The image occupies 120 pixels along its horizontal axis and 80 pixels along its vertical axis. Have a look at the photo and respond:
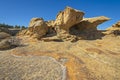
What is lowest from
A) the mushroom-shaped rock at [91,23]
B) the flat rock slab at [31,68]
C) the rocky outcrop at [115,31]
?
the flat rock slab at [31,68]

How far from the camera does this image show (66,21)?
75.3ft

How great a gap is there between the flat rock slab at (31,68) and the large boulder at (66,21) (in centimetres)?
782

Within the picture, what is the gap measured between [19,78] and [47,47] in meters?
7.49

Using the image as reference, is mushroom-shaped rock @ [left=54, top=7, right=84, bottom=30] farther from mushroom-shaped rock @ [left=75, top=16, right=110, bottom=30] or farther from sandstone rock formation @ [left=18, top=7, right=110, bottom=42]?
mushroom-shaped rock @ [left=75, top=16, right=110, bottom=30]

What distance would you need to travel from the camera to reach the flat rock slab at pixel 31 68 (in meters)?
12.1

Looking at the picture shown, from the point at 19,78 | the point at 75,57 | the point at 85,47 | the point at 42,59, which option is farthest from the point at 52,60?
Answer: the point at 85,47

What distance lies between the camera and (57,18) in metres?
24.8

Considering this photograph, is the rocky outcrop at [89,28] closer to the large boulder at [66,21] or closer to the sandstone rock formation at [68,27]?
the sandstone rock formation at [68,27]

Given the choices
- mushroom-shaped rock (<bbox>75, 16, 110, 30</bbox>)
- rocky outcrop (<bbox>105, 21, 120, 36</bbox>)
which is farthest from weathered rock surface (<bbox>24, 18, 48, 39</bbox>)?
rocky outcrop (<bbox>105, 21, 120, 36</bbox>)

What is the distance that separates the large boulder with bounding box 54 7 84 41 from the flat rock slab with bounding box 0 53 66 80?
308 inches

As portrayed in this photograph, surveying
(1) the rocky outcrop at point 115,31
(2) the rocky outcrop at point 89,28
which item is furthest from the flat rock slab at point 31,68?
(1) the rocky outcrop at point 115,31

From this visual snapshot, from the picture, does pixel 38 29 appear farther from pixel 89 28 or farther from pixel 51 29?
pixel 89 28

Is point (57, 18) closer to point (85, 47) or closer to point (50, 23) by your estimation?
point (50, 23)

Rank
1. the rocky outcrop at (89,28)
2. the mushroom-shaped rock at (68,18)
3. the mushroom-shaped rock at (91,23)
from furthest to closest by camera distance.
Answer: the mushroom-shaped rock at (91,23) < the rocky outcrop at (89,28) < the mushroom-shaped rock at (68,18)
